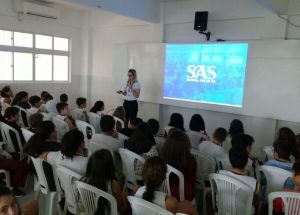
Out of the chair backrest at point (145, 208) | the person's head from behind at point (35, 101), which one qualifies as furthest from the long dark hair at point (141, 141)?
the person's head from behind at point (35, 101)

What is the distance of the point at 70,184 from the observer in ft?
6.67

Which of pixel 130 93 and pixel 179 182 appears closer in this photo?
pixel 179 182

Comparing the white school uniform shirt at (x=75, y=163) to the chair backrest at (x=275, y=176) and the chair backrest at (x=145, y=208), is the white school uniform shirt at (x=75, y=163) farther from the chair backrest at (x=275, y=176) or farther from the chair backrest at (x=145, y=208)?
the chair backrest at (x=275, y=176)

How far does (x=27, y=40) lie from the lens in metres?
6.58

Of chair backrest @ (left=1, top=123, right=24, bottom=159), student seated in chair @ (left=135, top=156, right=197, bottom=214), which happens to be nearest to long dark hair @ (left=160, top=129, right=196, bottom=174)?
student seated in chair @ (left=135, top=156, right=197, bottom=214)

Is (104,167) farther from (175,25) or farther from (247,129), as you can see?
(175,25)

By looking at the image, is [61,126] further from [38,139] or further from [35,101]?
[38,139]

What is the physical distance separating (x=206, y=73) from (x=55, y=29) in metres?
4.05

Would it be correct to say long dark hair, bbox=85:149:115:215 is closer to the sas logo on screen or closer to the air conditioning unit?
the sas logo on screen

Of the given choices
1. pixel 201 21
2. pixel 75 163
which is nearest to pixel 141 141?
pixel 75 163

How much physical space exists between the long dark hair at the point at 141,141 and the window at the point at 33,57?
4755 millimetres

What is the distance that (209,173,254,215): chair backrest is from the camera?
2.01 meters

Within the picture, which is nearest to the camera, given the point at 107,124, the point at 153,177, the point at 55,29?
the point at 153,177

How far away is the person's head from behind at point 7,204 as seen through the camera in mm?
1323
